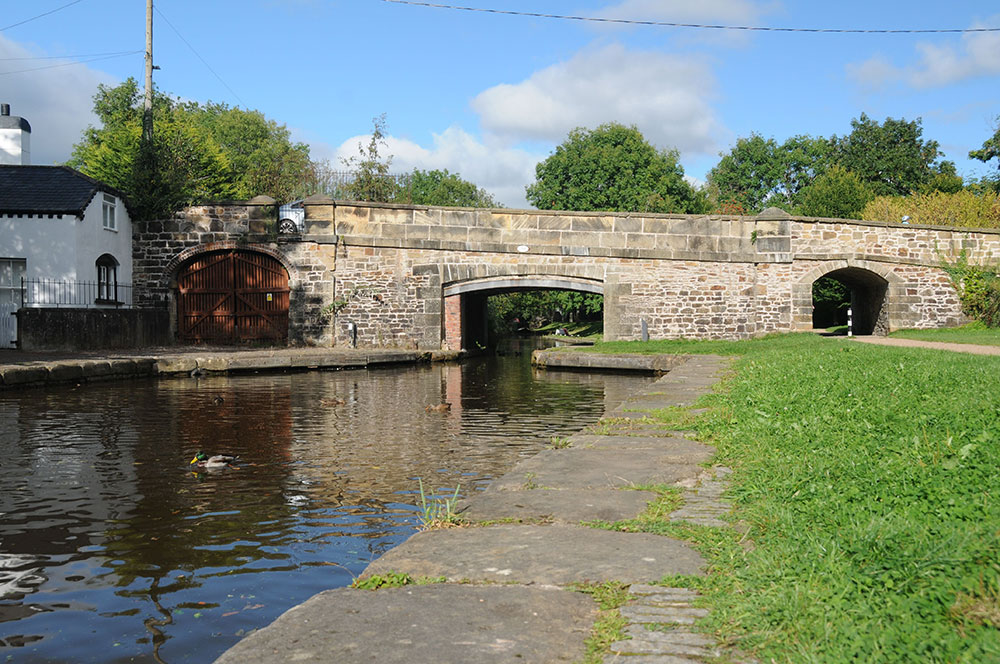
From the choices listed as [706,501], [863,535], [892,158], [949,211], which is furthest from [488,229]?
[892,158]

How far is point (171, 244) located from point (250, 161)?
34.8 m

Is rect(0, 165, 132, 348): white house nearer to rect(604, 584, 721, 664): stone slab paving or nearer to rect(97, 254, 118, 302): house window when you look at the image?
rect(97, 254, 118, 302): house window

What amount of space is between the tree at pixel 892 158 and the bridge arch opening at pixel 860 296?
16122 millimetres

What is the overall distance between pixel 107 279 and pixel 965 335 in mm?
22196

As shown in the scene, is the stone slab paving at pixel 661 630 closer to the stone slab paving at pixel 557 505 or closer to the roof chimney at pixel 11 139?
the stone slab paving at pixel 557 505

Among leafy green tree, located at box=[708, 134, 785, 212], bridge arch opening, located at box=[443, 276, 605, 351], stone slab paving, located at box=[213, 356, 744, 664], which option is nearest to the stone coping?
bridge arch opening, located at box=[443, 276, 605, 351]

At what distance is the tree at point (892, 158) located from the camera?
4975 centimetres

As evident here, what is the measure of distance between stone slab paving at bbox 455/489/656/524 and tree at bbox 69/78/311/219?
22484 mm

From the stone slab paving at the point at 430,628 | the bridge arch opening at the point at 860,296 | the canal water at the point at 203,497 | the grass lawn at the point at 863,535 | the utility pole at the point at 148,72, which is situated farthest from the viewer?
the bridge arch opening at the point at 860,296

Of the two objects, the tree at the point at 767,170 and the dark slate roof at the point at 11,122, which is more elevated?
the tree at the point at 767,170

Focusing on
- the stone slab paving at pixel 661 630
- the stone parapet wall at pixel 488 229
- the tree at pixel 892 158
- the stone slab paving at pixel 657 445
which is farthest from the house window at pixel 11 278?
the tree at pixel 892 158

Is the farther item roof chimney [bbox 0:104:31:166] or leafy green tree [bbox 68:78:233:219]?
roof chimney [bbox 0:104:31:166]

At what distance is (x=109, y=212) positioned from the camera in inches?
915

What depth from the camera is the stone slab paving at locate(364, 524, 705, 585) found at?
313 cm
